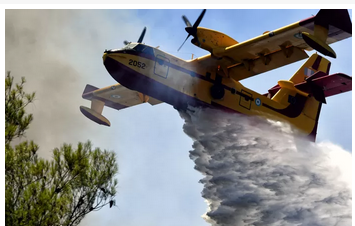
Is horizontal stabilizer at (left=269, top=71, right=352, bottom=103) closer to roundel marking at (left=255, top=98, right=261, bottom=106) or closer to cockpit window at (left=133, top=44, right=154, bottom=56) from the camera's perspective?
roundel marking at (left=255, top=98, right=261, bottom=106)

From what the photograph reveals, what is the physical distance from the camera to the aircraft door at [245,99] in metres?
20.5

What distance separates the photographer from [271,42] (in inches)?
731

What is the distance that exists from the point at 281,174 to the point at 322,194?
157 centimetres

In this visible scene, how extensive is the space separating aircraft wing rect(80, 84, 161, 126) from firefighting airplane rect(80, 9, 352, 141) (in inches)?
127

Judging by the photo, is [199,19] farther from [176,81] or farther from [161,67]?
[176,81]

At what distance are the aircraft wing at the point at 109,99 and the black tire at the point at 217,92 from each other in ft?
11.9

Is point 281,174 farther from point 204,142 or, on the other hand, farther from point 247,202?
point 204,142

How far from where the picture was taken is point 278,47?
62.1 feet

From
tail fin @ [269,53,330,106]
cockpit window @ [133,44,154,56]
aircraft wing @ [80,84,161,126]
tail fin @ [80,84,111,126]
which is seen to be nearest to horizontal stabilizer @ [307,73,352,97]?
tail fin @ [269,53,330,106]

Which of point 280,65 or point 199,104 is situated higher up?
point 280,65

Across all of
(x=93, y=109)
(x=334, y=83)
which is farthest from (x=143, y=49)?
(x=334, y=83)

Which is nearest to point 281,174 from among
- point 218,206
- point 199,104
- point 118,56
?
point 218,206

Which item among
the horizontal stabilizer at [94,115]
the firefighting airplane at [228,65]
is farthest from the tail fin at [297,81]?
the horizontal stabilizer at [94,115]

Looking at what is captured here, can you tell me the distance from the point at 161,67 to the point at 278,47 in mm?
4031
